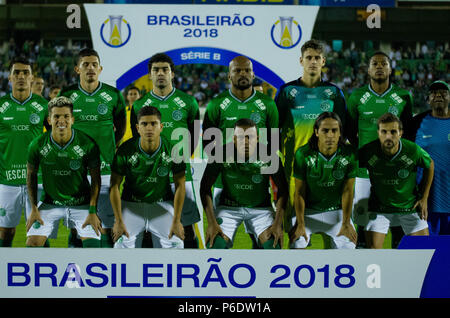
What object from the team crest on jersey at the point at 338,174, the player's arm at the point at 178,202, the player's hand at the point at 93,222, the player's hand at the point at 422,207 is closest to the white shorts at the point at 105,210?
the player's hand at the point at 93,222

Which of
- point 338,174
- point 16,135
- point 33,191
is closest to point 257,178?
point 338,174

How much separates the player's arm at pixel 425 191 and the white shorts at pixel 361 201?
0.37 meters

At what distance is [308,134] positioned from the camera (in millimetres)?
4734

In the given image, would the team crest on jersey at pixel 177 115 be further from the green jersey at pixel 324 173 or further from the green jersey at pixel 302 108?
the green jersey at pixel 324 173

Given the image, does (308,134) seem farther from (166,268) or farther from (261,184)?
(166,268)

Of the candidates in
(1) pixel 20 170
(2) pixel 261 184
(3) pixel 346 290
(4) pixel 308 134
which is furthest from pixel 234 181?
(1) pixel 20 170

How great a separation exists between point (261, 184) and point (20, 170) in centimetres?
199

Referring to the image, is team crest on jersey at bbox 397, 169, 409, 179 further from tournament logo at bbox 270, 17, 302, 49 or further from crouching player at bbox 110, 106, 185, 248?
crouching player at bbox 110, 106, 185, 248

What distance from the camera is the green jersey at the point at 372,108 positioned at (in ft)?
15.5

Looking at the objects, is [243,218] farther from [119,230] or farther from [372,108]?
[372,108]

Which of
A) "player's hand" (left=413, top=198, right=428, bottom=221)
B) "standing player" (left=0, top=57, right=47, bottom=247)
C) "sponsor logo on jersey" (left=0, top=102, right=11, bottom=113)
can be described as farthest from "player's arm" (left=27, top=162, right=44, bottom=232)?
"player's hand" (left=413, top=198, right=428, bottom=221)

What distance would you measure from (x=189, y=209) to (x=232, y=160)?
1.88ft

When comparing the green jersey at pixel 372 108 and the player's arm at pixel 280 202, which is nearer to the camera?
the player's arm at pixel 280 202

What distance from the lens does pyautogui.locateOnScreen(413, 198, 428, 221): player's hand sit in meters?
4.59
